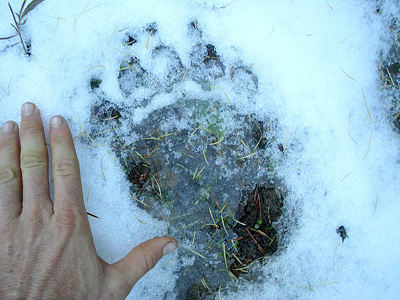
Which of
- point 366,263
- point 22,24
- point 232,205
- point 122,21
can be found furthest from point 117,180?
point 366,263

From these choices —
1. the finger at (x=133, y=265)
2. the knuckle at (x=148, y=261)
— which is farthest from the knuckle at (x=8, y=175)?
the knuckle at (x=148, y=261)

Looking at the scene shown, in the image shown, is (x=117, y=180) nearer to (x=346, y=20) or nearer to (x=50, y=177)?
(x=50, y=177)

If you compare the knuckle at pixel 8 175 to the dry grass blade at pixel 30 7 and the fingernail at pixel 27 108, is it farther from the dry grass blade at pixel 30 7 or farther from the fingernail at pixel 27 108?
the dry grass blade at pixel 30 7

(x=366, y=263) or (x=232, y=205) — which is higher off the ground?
(x=232, y=205)

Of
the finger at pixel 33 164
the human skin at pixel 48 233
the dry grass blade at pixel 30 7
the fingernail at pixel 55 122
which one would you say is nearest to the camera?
the human skin at pixel 48 233

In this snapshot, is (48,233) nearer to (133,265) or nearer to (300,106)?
(133,265)

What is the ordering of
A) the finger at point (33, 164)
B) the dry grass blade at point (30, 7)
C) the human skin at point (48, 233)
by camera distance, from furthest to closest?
1. the dry grass blade at point (30, 7)
2. the finger at point (33, 164)
3. the human skin at point (48, 233)

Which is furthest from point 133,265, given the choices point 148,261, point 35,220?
point 35,220
